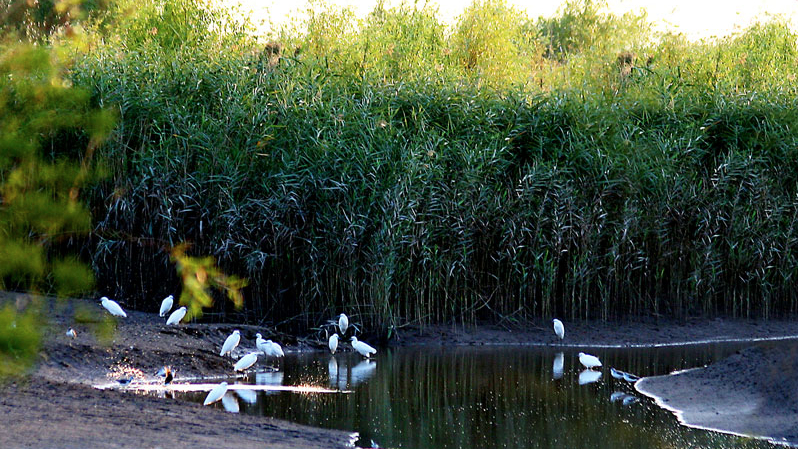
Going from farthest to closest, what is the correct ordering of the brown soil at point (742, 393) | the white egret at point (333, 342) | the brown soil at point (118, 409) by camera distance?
the white egret at point (333, 342) → the brown soil at point (742, 393) → the brown soil at point (118, 409)

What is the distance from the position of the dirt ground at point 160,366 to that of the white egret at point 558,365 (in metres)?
0.93

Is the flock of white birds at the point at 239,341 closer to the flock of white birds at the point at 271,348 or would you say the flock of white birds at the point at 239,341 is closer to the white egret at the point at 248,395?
the flock of white birds at the point at 271,348

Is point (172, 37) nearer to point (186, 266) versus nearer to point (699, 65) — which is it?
point (699, 65)

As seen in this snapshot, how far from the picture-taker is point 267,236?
12219mm

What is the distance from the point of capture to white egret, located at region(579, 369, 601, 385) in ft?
32.8

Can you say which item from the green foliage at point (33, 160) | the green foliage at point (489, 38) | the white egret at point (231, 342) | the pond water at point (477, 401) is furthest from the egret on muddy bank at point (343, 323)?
the green foliage at point (489, 38)

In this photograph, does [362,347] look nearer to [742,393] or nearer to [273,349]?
[273,349]

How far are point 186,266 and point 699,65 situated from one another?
53.6ft

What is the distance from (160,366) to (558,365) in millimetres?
4493

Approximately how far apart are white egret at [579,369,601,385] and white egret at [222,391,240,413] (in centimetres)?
356

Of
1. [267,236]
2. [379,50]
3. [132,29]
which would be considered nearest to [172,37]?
[132,29]

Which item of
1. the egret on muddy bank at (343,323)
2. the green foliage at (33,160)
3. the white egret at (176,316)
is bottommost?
the egret on muddy bank at (343,323)

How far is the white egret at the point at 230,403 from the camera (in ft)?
25.9

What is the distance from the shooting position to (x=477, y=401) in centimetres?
892
